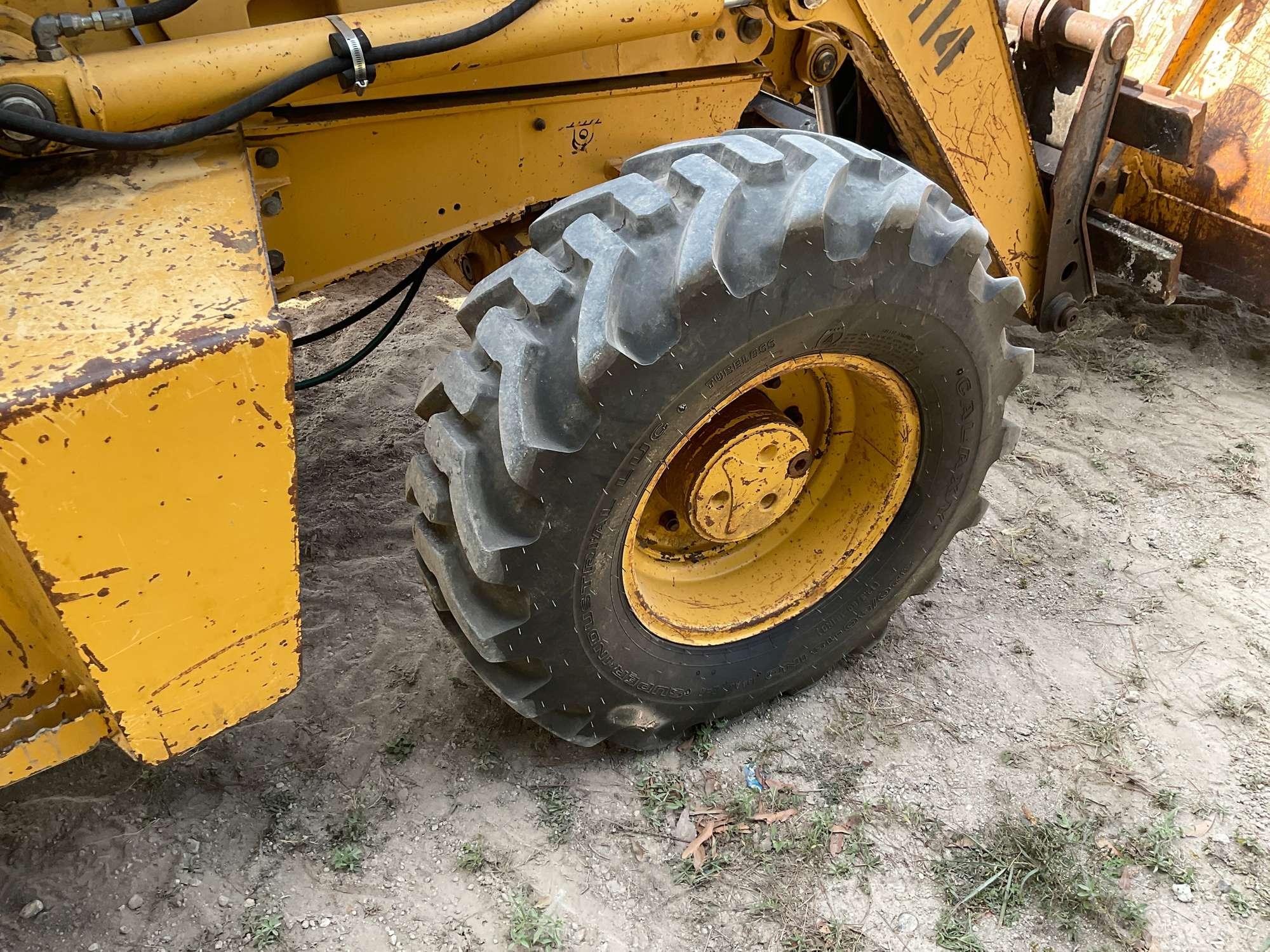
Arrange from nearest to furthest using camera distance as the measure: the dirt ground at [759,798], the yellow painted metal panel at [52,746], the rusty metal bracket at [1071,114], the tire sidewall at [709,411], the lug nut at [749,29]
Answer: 1. the yellow painted metal panel at [52,746]
2. the tire sidewall at [709,411]
3. the dirt ground at [759,798]
4. the lug nut at [749,29]
5. the rusty metal bracket at [1071,114]

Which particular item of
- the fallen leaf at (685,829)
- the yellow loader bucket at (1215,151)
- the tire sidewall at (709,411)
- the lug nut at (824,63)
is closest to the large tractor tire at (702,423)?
the tire sidewall at (709,411)

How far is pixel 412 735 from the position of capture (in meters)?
2.45

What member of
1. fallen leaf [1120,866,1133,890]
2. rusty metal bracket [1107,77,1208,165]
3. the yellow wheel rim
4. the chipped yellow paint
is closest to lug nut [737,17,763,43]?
the yellow wheel rim

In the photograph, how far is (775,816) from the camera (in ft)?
7.60

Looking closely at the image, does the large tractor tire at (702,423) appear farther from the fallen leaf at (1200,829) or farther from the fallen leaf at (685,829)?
the fallen leaf at (1200,829)

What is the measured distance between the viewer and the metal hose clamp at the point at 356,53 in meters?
1.75

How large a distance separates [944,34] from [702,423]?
1368 mm

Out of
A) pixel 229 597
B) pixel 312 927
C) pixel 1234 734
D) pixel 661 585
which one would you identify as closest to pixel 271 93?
pixel 229 597

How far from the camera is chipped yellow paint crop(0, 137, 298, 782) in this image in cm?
135

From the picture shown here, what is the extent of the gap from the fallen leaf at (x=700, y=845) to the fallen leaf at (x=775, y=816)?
0.33ft

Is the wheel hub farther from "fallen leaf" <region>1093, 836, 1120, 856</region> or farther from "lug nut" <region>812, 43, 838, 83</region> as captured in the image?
"fallen leaf" <region>1093, 836, 1120, 856</region>

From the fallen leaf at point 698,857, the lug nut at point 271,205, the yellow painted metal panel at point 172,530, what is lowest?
the fallen leaf at point 698,857

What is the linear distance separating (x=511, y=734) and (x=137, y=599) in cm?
116

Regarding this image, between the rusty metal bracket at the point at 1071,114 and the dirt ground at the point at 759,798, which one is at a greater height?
the rusty metal bracket at the point at 1071,114
